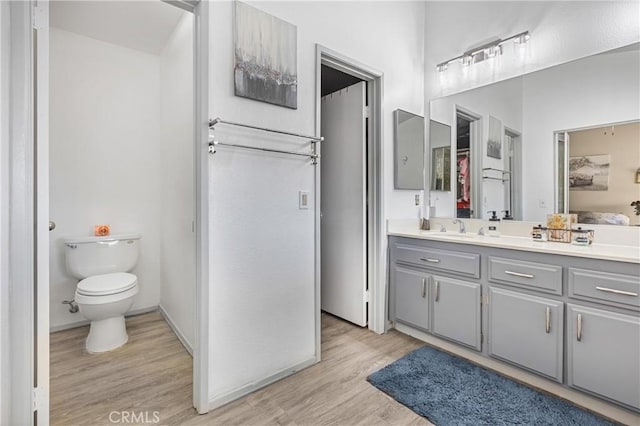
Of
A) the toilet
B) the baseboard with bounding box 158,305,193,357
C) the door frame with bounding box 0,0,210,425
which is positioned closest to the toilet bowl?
the toilet

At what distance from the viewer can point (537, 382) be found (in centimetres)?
181

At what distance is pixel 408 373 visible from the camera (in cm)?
193

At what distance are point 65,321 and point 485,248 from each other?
3.43 metres

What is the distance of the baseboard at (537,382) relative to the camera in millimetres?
1550

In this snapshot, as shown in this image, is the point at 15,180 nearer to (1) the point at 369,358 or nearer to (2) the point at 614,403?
(1) the point at 369,358

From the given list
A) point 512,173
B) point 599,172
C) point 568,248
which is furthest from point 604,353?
point 512,173

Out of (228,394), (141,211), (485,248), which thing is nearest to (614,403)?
(485,248)

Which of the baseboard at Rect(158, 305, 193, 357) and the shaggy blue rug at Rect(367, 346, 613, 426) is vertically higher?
the baseboard at Rect(158, 305, 193, 357)

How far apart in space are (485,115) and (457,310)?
1.60 meters

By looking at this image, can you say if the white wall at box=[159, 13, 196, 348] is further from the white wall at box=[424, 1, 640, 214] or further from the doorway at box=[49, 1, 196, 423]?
the white wall at box=[424, 1, 640, 214]

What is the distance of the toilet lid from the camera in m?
2.16

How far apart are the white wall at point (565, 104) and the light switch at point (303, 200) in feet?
5.47

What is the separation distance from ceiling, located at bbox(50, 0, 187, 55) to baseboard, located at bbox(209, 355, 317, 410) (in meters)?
2.64

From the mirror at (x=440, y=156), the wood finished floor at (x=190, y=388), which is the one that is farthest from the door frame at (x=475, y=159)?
the wood finished floor at (x=190, y=388)
